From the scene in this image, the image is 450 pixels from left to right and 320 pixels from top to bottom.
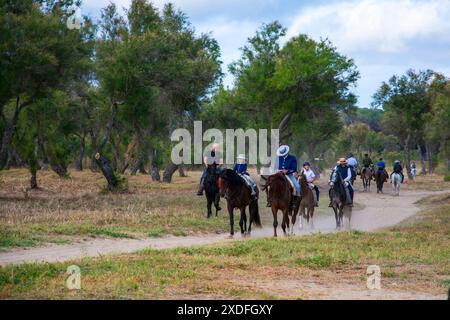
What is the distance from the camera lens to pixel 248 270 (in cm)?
1384

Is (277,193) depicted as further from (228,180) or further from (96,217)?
(96,217)

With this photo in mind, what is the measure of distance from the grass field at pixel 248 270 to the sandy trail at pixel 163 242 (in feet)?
6.16

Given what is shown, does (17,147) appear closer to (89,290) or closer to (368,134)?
(89,290)

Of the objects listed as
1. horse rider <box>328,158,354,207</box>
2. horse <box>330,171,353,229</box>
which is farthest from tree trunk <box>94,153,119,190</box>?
horse <box>330,171,353,229</box>

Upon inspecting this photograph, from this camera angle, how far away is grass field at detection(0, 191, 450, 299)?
11234 millimetres

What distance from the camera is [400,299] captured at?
11.1 meters

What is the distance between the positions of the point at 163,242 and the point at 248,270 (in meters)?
6.64

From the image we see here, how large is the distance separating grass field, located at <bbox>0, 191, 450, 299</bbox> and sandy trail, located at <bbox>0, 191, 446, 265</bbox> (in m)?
1.88

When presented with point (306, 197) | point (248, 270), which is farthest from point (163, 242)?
point (306, 197)

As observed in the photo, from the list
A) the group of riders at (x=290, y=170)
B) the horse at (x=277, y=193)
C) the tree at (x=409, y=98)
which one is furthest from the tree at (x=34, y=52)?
the tree at (x=409, y=98)

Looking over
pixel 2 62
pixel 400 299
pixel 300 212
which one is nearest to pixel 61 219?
pixel 300 212

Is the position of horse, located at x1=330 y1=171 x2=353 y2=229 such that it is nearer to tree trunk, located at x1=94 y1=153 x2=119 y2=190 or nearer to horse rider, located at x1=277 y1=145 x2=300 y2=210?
horse rider, located at x1=277 y1=145 x2=300 y2=210

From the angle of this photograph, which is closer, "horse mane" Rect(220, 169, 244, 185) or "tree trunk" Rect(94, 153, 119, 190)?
"horse mane" Rect(220, 169, 244, 185)

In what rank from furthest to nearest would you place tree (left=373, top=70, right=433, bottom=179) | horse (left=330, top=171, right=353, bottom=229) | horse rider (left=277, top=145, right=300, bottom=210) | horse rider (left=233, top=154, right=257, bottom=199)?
tree (left=373, top=70, right=433, bottom=179)
horse (left=330, top=171, right=353, bottom=229)
horse rider (left=233, top=154, right=257, bottom=199)
horse rider (left=277, top=145, right=300, bottom=210)
